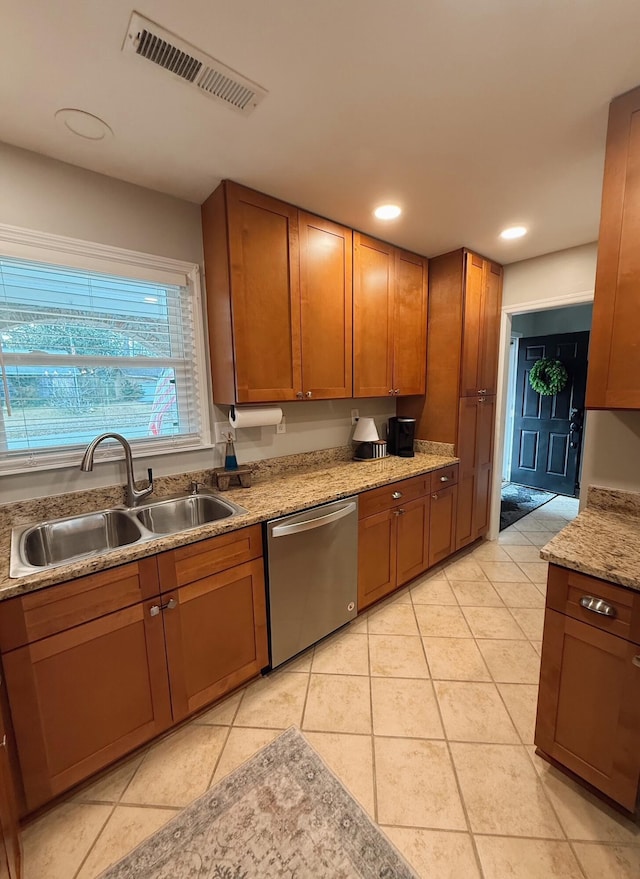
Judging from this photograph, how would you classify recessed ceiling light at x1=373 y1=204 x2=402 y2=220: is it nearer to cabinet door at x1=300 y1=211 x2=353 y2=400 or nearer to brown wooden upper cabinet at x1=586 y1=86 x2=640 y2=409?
cabinet door at x1=300 y1=211 x2=353 y2=400

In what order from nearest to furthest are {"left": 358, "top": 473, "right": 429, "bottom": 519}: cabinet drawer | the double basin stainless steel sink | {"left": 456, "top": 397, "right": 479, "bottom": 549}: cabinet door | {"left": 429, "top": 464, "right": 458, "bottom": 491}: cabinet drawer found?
the double basin stainless steel sink → {"left": 358, "top": 473, "right": 429, "bottom": 519}: cabinet drawer → {"left": 429, "top": 464, "right": 458, "bottom": 491}: cabinet drawer → {"left": 456, "top": 397, "right": 479, "bottom": 549}: cabinet door

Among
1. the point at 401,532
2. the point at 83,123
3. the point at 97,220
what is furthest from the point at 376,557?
the point at 83,123

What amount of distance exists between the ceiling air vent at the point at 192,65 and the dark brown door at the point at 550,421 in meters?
4.86

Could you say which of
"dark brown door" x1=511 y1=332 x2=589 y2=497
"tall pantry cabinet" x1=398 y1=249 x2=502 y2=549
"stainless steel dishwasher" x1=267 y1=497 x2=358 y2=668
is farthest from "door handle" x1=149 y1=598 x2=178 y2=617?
"dark brown door" x1=511 y1=332 x2=589 y2=497

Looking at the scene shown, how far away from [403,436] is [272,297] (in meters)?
1.56

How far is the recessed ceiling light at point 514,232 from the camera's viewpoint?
233cm

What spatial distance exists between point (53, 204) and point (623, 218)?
2384 mm

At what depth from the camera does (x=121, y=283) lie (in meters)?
1.84

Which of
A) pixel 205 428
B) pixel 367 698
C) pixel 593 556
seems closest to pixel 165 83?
pixel 205 428

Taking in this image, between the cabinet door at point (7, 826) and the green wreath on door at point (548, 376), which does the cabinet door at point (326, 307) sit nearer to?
the cabinet door at point (7, 826)

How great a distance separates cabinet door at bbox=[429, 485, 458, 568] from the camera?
2.71m

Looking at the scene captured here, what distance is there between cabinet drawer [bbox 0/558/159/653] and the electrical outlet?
954 millimetres

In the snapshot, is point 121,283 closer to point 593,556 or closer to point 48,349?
point 48,349

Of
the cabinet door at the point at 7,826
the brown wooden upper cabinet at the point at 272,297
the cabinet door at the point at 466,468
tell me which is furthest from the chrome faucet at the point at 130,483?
the cabinet door at the point at 466,468
